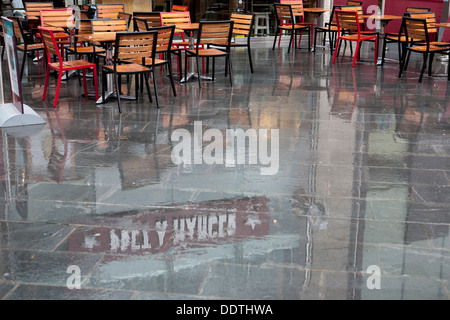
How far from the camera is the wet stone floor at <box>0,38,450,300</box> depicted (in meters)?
2.93

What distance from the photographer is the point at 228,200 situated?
3988 mm

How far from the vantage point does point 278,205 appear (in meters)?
3.90

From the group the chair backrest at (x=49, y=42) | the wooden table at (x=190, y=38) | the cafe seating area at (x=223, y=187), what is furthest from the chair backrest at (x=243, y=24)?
the chair backrest at (x=49, y=42)

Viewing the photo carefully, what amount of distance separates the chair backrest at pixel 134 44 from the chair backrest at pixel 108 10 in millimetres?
3204

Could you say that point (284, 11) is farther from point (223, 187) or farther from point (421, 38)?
point (223, 187)

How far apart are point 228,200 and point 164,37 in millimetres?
3505

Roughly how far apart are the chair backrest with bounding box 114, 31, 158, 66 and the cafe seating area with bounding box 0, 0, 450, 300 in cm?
2

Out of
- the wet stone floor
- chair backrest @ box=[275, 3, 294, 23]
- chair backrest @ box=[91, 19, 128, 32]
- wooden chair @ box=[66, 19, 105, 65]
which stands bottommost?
the wet stone floor

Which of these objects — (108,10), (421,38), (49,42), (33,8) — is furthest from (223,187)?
(33,8)

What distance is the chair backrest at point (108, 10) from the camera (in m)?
9.48

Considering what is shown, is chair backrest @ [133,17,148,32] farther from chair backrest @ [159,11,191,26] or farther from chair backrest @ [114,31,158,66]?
chair backrest @ [114,31,158,66]

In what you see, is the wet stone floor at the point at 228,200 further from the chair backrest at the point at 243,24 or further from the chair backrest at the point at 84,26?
the chair backrest at the point at 243,24

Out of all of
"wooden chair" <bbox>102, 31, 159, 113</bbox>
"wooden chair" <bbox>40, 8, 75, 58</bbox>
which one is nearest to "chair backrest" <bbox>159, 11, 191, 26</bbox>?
"wooden chair" <bbox>40, 8, 75, 58</bbox>
